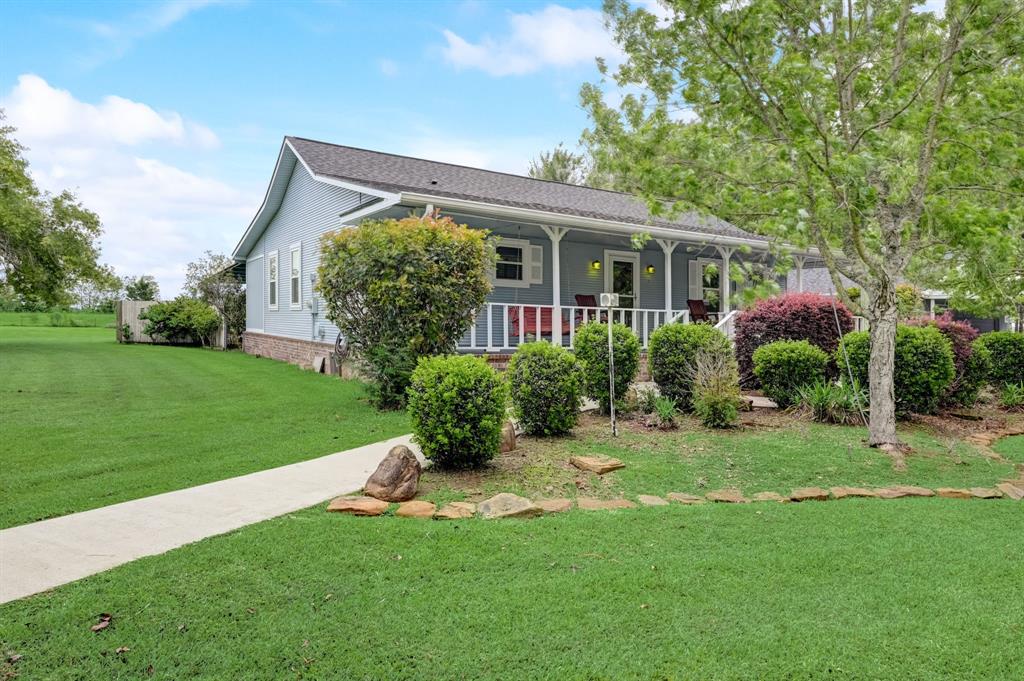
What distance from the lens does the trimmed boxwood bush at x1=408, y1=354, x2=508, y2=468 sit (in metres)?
5.20

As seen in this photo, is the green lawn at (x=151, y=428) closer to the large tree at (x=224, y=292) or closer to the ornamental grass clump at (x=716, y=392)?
the ornamental grass clump at (x=716, y=392)

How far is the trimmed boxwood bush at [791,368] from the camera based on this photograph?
8.20m

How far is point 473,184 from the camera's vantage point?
1451 cm

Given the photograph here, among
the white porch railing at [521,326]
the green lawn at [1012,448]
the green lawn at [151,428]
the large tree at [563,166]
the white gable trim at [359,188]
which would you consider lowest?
the green lawn at [1012,448]

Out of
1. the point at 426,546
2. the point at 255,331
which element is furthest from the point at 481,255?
the point at 255,331

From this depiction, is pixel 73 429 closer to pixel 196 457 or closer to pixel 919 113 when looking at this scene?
pixel 196 457

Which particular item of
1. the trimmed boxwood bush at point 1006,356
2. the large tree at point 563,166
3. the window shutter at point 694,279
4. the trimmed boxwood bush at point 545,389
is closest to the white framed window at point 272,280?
the window shutter at point 694,279

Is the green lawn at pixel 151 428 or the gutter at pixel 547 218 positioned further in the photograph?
the gutter at pixel 547 218

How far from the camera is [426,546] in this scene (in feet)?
12.2

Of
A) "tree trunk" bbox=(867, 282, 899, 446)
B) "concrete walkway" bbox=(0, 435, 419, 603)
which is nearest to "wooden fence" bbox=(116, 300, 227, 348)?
"concrete walkway" bbox=(0, 435, 419, 603)

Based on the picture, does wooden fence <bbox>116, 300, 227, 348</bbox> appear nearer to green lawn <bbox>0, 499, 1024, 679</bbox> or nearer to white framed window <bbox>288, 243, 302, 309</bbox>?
white framed window <bbox>288, 243, 302, 309</bbox>

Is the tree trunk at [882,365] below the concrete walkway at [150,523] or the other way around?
the other way around

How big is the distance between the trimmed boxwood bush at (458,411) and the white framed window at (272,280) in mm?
14215

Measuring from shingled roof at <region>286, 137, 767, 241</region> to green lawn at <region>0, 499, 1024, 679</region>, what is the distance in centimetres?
875
